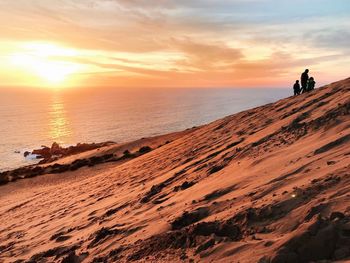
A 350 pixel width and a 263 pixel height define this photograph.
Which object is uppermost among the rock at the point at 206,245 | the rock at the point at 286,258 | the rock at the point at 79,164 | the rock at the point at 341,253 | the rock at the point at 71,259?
the rock at the point at 341,253

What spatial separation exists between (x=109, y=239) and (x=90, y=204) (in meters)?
4.98

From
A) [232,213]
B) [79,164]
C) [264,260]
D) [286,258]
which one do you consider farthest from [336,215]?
[79,164]

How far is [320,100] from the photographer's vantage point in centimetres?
1438

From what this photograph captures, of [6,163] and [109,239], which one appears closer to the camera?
[109,239]

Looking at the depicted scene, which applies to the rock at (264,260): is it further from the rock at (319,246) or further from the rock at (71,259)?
the rock at (71,259)

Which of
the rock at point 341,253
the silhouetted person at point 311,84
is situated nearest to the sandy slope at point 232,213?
the rock at point 341,253

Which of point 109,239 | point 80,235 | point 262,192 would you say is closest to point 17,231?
point 80,235

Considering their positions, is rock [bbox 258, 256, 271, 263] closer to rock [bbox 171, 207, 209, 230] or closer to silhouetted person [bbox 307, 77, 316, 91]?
rock [bbox 171, 207, 209, 230]

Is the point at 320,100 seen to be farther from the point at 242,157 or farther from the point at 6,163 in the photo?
the point at 6,163

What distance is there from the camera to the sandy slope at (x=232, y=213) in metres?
4.91

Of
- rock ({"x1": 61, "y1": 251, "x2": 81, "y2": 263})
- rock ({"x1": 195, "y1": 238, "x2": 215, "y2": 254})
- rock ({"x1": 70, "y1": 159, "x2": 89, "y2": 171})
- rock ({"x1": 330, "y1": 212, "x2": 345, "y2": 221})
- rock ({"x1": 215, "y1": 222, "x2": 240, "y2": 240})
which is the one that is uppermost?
rock ({"x1": 330, "y1": 212, "x2": 345, "y2": 221})

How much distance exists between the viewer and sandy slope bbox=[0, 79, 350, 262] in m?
4.91

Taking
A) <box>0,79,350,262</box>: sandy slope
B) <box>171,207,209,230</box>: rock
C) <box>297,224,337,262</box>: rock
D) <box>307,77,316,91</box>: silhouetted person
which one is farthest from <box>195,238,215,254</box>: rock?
<box>307,77,316,91</box>: silhouetted person

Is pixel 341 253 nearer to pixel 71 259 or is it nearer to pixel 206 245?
pixel 206 245
